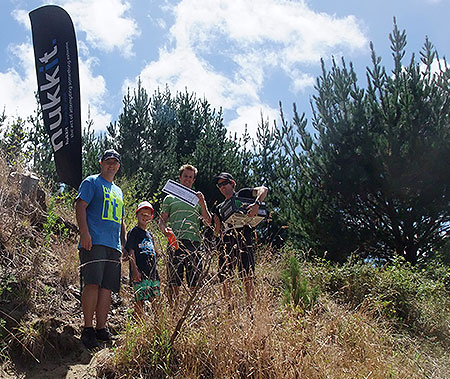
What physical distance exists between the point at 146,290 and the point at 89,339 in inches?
23.5

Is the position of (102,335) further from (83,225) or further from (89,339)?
(83,225)

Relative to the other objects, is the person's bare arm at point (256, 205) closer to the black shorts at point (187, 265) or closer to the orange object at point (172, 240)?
the black shorts at point (187, 265)

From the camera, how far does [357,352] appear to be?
361 centimetres

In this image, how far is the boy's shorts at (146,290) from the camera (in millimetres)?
3368

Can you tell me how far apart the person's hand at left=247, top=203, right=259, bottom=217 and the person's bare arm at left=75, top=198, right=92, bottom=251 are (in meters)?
1.46

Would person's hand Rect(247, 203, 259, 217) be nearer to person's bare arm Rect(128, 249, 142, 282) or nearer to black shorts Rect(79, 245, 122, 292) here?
person's bare arm Rect(128, 249, 142, 282)

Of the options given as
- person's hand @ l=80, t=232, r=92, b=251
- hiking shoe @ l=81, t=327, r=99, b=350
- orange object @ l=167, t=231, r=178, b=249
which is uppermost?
orange object @ l=167, t=231, r=178, b=249

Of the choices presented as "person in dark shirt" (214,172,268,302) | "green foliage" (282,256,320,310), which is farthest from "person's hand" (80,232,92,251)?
"green foliage" (282,256,320,310)

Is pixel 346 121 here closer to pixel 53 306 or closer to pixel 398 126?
pixel 398 126

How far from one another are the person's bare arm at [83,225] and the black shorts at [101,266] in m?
0.10

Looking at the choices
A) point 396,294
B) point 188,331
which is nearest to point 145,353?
point 188,331

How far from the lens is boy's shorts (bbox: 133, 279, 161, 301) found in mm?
3368

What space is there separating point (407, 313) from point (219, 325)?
3.68m

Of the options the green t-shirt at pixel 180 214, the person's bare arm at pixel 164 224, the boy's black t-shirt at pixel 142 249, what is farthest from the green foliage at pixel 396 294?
the boy's black t-shirt at pixel 142 249
